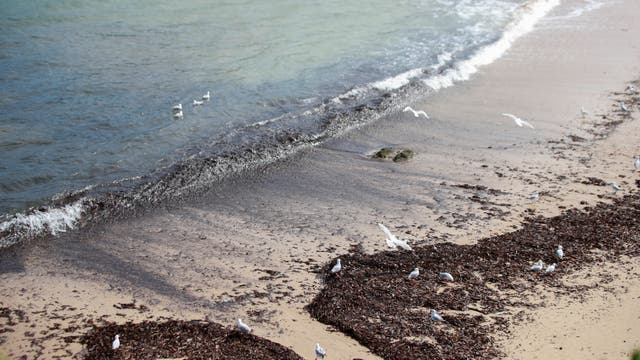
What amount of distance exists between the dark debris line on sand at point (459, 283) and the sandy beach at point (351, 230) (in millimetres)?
174

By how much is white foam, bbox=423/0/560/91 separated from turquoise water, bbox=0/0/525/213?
1.47 ft

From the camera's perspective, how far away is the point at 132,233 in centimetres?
859

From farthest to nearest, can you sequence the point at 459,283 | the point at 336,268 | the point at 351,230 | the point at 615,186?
the point at 615,186
the point at 351,230
the point at 336,268
the point at 459,283

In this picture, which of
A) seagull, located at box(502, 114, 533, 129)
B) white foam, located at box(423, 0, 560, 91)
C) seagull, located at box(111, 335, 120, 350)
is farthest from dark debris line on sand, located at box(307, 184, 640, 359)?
white foam, located at box(423, 0, 560, 91)

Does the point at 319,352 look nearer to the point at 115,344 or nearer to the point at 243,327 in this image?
the point at 243,327

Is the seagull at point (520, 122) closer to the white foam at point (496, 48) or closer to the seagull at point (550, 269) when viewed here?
the white foam at point (496, 48)

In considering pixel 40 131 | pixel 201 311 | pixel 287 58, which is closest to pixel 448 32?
pixel 287 58

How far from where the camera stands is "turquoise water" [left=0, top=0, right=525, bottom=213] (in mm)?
10906

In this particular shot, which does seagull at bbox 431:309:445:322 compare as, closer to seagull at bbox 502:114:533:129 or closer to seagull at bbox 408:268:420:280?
seagull at bbox 408:268:420:280

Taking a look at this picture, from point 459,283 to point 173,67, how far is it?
373 inches

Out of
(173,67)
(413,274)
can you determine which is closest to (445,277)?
(413,274)

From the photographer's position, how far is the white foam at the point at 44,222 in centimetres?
854

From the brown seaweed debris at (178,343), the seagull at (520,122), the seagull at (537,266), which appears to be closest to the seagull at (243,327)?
the brown seaweed debris at (178,343)

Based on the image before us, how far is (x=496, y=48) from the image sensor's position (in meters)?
17.3
